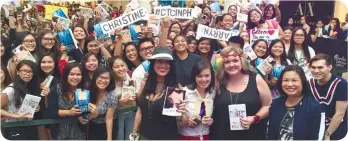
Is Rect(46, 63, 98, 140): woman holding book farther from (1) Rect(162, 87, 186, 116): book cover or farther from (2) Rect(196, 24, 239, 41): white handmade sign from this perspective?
(2) Rect(196, 24, 239, 41): white handmade sign

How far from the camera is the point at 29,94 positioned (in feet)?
15.1

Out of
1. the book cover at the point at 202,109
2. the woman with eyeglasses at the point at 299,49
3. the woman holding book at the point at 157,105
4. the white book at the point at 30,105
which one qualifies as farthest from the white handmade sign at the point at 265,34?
the white book at the point at 30,105

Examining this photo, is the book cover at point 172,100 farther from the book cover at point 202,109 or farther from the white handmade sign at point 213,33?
the white handmade sign at point 213,33

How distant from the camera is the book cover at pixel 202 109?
4.23 metres

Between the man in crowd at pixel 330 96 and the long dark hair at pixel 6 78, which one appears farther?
the long dark hair at pixel 6 78

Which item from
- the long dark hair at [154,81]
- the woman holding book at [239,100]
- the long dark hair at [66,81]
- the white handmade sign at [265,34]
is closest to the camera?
the woman holding book at [239,100]

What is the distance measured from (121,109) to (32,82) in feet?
3.43

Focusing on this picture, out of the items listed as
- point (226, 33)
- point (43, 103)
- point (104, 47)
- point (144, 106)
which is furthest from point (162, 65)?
point (226, 33)

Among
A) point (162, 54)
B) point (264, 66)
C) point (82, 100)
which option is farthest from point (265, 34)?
point (82, 100)

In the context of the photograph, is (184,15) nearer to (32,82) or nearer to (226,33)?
(226,33)

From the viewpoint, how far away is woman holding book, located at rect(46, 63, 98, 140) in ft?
15.1

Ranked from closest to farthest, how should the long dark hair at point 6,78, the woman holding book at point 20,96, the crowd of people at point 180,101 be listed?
the crowd of people at point 180,101
the woman holding book at point 20,96
the long dark hair at point 6,78

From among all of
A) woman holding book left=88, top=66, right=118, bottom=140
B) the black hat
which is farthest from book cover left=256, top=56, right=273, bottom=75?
woman holding book left=88, top=66, right=118, bottom=140

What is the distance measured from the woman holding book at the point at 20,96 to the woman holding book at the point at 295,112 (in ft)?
8.39
